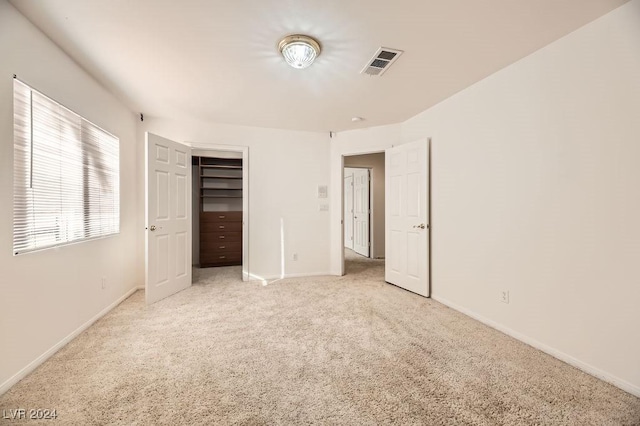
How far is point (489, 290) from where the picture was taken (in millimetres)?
2646

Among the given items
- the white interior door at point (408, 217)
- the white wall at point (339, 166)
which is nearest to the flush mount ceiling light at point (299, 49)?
the white interior door at point (408, 217)

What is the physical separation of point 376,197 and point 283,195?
2.69 m

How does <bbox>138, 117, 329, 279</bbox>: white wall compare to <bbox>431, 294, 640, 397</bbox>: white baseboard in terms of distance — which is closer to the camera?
<bbox>431, 294, 640, 397</bbox>: white baseboard

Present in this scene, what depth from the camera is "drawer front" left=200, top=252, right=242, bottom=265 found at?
17.1 feet

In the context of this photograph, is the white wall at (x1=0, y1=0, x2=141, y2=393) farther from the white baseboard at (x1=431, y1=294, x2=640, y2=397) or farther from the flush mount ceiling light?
the white baseboard at (x1=431, y1=294, x2=640, y2=397)

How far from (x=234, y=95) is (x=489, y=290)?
3.46 meters

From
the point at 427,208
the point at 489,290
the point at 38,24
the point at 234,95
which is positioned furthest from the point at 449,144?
the point at 38,24

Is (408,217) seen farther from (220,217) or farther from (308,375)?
(220,217)

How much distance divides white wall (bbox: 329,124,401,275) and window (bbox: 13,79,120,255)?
3.08 m

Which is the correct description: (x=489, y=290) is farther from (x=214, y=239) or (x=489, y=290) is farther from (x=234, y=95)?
(x=214, y=239)

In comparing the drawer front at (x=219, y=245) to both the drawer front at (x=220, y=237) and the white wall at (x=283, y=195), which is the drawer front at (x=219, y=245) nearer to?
the drawer front at (x=220, y=237)

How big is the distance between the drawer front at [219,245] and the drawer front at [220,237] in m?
0.02

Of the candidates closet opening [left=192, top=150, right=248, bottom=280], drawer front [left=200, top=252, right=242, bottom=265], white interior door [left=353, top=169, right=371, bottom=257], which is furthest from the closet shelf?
white interior door [left=353, top=169, right=371, bottom=257]

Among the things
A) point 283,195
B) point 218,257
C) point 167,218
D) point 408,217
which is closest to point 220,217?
point 218,257
